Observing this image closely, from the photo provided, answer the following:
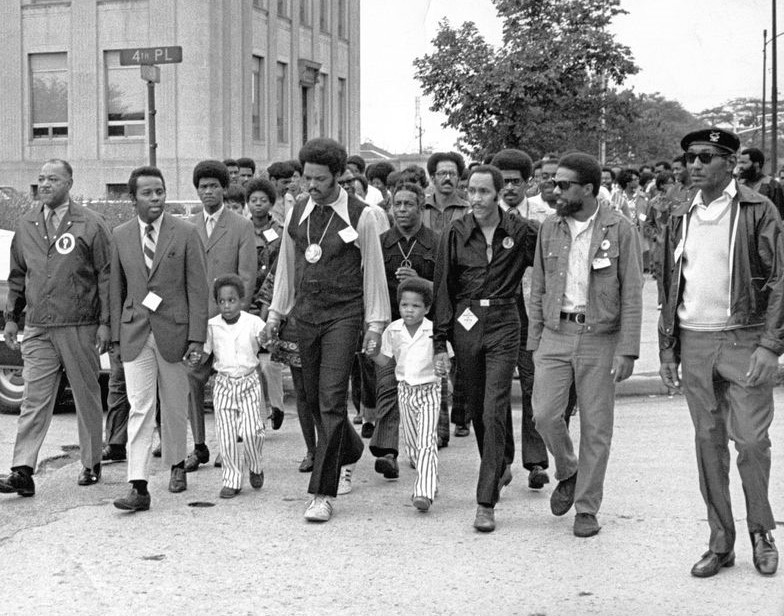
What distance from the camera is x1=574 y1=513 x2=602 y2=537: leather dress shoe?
22.5 feet

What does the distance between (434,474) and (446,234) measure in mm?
1404

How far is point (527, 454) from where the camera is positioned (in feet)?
26.7

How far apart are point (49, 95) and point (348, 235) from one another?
3613 centimetres

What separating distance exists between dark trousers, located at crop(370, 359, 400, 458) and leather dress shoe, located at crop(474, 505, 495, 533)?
4.53 ft

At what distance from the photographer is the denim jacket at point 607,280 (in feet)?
22.5

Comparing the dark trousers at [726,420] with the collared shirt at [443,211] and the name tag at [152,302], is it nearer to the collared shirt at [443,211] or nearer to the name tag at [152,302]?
the name tag at [152,302]

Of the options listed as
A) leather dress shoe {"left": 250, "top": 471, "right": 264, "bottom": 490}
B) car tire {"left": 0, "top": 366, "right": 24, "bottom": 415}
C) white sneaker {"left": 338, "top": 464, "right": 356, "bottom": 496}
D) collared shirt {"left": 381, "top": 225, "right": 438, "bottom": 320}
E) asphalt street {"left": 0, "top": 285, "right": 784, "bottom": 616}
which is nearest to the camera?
asphalt street {"left": 0, "top": 285, "right": 784, "bottom": 616}

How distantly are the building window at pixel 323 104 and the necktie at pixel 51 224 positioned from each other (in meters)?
41.2

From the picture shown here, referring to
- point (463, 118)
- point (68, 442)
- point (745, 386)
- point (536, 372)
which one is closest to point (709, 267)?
point (745, 386)

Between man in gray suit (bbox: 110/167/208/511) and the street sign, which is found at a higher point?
the street sign

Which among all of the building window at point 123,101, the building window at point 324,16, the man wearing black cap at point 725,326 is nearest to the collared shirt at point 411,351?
the man wearing black cap at point 725,326

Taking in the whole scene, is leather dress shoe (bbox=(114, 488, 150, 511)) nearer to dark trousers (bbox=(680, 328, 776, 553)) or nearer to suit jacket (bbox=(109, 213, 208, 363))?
suit jacket (bbox=(109, 213, 208, 363))

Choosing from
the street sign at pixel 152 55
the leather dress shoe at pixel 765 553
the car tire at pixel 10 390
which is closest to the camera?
the leather dress shoe at pixel 765 553

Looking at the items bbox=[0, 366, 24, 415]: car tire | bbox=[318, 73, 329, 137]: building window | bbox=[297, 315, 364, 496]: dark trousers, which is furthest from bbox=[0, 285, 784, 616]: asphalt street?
bbox=[318, 73, 329, 137]: building window
